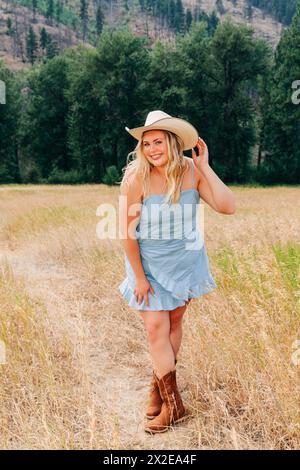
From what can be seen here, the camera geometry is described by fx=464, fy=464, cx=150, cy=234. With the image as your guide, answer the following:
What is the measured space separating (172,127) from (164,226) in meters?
0.66

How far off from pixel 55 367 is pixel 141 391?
0.72m

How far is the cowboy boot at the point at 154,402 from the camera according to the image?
129 inches

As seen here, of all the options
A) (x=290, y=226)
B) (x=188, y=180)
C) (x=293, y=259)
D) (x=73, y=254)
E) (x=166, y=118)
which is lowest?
(x=73, y=254)

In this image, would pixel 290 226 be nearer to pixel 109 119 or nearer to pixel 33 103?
pixel 109 119

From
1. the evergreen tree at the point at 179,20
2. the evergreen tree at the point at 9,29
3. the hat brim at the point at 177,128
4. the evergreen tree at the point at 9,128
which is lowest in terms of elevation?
the evergreen tree at the point at 9,128

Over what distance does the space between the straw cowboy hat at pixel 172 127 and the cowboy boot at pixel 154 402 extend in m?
1.66

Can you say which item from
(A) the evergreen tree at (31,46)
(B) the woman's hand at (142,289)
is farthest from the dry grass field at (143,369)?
(A) the evergreen tree at (31,46)

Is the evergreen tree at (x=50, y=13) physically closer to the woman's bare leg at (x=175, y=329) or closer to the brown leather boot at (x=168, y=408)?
the woman's bare leg at (x=175, y=329)

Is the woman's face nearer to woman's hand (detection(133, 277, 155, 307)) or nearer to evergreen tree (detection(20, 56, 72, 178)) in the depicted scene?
woman's hand (detection(133, 277, 155, 307))

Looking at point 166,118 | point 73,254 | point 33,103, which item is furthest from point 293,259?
point 33,103

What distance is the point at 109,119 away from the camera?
1796 inches

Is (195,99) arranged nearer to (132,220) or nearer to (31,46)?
(132,220)

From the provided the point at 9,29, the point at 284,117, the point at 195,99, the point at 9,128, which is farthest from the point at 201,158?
the point at 9,29

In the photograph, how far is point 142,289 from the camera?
3164mm
